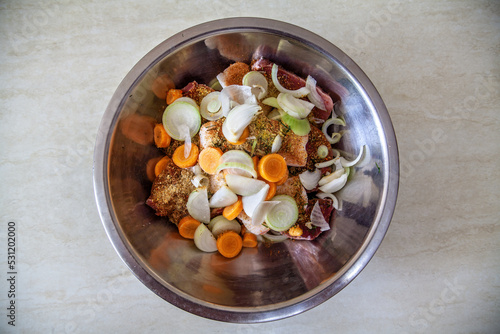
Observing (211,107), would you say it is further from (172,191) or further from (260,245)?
(260,245)

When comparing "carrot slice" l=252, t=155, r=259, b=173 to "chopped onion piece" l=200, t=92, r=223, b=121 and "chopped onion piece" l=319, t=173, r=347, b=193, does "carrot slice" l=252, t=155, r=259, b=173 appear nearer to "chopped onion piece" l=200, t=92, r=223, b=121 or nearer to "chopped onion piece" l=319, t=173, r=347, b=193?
"chopped onion piece" l=200, t=92, r=223, b=121

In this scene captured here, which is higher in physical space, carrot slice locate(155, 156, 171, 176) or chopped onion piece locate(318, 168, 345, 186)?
chopped onion piece locate(318, 168, 345, 186)

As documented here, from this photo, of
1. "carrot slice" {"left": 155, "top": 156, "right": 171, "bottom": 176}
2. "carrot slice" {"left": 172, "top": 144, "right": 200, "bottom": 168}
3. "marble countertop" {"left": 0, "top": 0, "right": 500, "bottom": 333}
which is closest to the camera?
"carrot slice" {"left": 172, "top": 144, "right": 200, "bottom": 168}

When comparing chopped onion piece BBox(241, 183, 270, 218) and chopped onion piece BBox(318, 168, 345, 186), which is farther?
chopped onion piece BBox(318, 168, 345, 186)

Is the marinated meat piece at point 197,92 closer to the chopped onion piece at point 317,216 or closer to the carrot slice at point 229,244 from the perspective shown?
→ the carrot slice at point 229,244

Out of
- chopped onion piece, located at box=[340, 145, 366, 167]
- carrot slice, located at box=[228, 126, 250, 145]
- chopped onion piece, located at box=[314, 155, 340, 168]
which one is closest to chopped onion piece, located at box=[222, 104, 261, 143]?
carrot slice, located at box=[228, 126, 250, 145]

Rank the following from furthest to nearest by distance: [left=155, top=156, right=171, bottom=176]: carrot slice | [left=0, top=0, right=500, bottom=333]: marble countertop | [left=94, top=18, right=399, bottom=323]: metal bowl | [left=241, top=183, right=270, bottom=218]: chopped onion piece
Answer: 1. [left=0, top=0, right=500, bottom=333]: marble countertop
2. [left=155, top=156, right=171, bottom=176]: carrot slice
3. [left=241, top=183, right=270, bottom=218]: chopped onion piece
4. [left=94, top=18, right=399, bottom=323]: metal bowl
